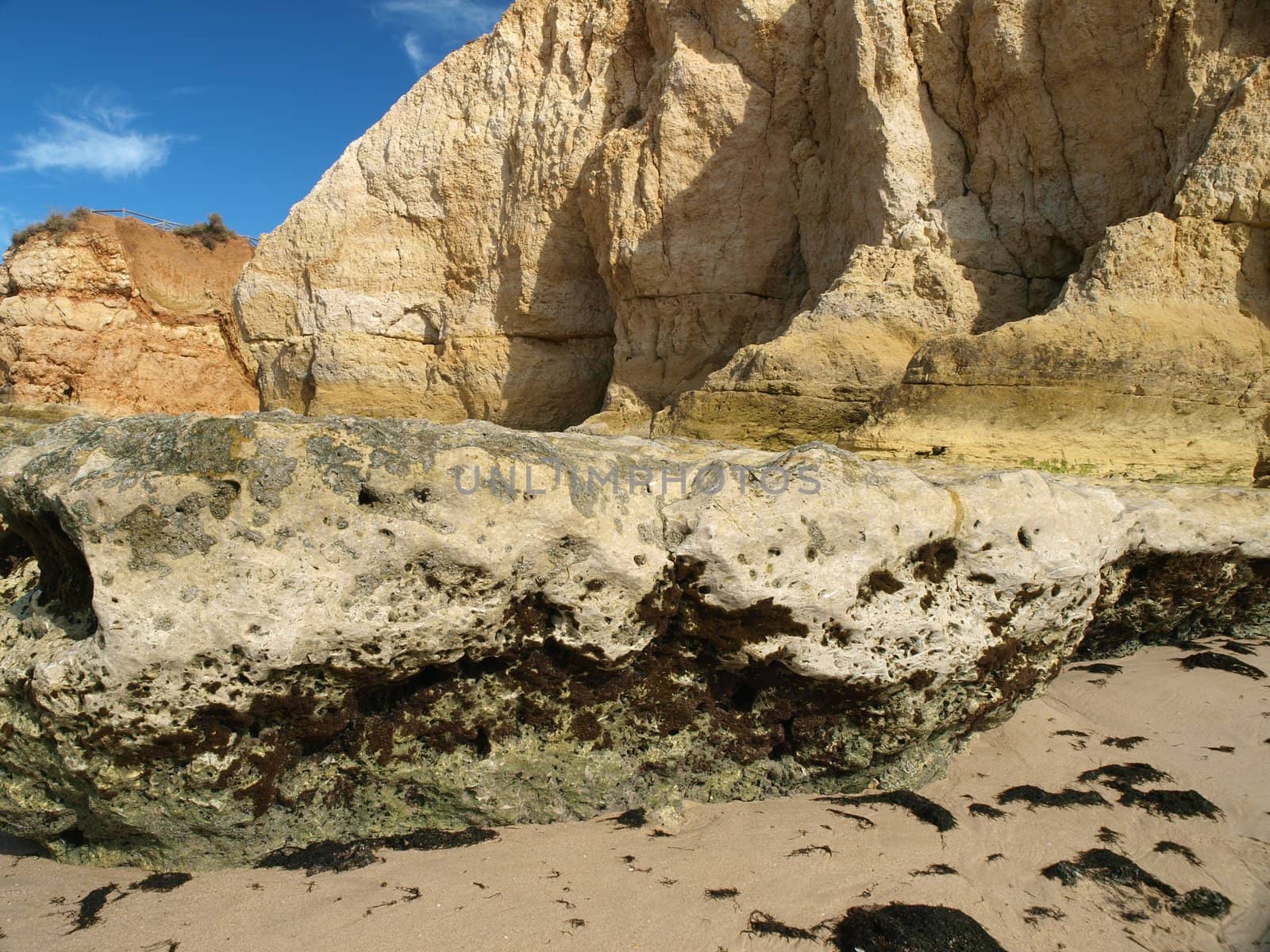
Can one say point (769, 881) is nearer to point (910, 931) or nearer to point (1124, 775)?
point (910, 931)

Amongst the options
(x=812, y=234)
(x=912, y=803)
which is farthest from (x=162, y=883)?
(x=812, y=234)

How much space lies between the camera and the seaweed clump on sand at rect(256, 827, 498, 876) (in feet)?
9.86

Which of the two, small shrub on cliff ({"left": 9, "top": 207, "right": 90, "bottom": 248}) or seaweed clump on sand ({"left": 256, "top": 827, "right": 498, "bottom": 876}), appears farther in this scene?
small shrub on cliff ({"left": 9, "top": 207, "right": 90, "bottom": 248})

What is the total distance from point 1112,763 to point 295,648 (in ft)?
11.5

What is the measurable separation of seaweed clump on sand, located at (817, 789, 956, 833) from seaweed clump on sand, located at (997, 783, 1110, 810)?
326mm

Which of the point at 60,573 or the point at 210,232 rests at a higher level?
the point at 210,232

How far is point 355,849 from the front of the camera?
10.2 feet

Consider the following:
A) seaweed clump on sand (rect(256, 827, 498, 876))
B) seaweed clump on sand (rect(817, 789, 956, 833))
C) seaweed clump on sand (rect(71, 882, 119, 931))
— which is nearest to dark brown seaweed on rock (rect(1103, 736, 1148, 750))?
seaweed clump on sand (rect(817, 789, 956, 833))

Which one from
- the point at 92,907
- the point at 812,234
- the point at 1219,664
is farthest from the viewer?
the point at 812,234

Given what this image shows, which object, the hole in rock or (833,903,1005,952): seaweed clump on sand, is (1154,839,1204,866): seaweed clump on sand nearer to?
(833,903,1005,952): seaweed clump on sand

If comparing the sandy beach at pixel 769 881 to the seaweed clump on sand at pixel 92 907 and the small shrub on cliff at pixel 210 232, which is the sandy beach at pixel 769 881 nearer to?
the seaweed clump on sand at pixel 92 907

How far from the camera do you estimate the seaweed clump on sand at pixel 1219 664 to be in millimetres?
4493

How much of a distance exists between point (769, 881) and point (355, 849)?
5.00 feet

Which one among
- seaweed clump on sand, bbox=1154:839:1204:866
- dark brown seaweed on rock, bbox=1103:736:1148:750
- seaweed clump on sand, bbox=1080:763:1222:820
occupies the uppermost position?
dark brown seaweed on rock, bbox=1103:736:1148:750
